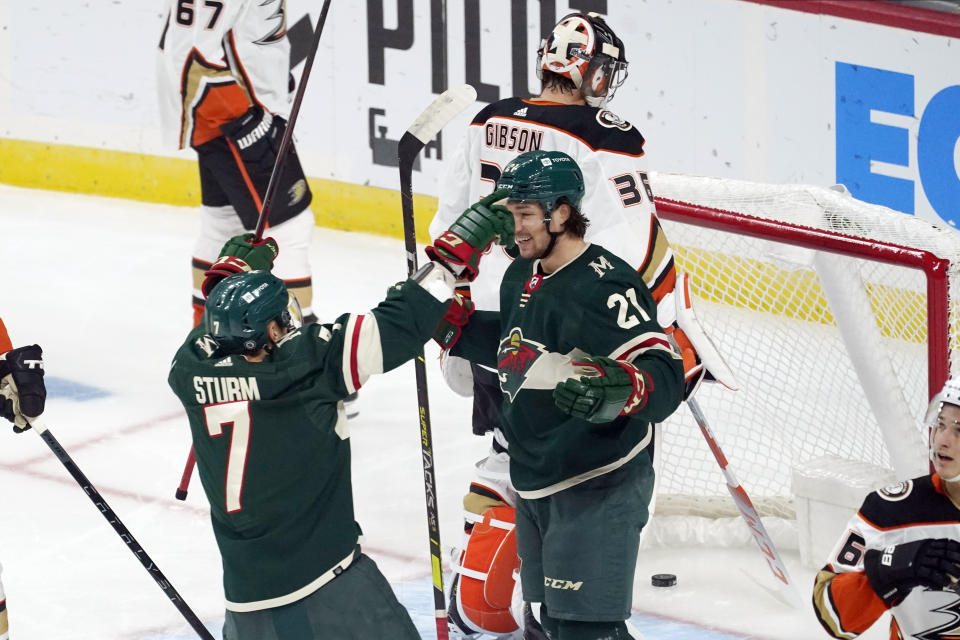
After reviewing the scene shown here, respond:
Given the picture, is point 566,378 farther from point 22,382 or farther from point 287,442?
point 22,382

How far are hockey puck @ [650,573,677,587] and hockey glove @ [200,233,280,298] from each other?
4.21 ft

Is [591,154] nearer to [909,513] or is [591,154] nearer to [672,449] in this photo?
[909,513]

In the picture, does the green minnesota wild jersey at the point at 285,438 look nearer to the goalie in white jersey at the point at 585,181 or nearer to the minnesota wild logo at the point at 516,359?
the minnesota wild logo at the point at 516,359

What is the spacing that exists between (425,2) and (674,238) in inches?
89.4

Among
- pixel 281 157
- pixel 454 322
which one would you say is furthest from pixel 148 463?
pixel 454 322

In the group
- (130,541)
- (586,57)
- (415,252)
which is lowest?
(130,541)

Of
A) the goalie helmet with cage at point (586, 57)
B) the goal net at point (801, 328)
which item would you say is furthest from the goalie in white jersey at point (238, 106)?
the goalie helmet with cage at point (586, 57)

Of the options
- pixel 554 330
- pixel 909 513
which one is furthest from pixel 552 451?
pixel 909 513

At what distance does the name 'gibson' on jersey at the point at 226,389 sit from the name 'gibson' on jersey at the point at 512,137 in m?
0.95

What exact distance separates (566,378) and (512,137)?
2.55ft

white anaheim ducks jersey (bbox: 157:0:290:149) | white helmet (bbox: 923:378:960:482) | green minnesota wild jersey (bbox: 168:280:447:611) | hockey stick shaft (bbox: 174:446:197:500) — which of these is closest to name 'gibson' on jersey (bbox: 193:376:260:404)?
green minnesota wild jersey (bbox: 168:280:447:611)

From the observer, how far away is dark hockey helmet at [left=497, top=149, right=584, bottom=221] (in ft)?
9.27

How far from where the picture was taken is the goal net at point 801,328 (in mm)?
3775

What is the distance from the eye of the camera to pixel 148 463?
489cm
